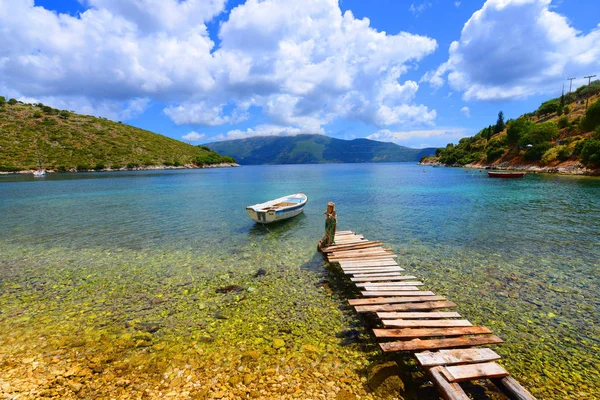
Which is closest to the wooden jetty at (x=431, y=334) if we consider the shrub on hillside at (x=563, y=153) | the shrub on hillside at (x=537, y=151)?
the shrub on hillside at (x=563, y=153)

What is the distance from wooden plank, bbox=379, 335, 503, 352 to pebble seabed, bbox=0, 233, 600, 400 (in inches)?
26.4

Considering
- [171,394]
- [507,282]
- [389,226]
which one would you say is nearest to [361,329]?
[171,394]

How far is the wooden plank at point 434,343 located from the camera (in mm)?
6513

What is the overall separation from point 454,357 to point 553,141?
11885 centimetres

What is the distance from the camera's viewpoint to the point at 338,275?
12969mm

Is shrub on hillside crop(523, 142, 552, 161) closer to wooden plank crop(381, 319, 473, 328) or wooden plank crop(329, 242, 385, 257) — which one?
wooden plank crop(329, 242, 385, 257)

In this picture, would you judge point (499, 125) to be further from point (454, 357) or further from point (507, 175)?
point (454, 357)

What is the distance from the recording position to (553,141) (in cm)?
9031

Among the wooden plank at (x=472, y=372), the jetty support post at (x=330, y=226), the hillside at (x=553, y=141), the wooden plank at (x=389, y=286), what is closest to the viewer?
the wooden plank at (x=472, y=372)

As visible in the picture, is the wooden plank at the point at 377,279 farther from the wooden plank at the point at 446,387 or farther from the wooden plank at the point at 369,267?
the wooden plank at the point at 446,387

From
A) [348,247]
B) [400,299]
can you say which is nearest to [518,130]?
[348,247]

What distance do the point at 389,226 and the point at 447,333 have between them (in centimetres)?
1685

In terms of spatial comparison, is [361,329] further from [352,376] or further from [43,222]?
[43,222]

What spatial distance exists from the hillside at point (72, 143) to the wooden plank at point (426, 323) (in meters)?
151
